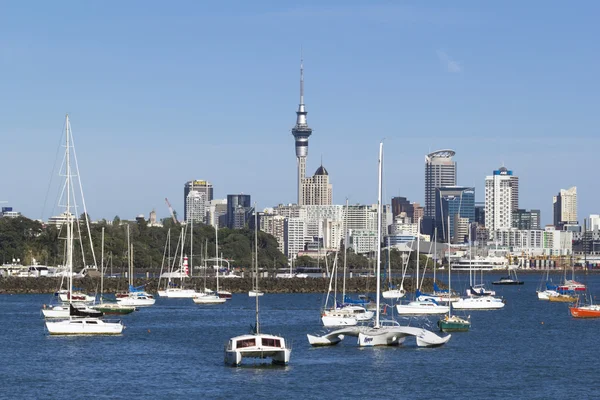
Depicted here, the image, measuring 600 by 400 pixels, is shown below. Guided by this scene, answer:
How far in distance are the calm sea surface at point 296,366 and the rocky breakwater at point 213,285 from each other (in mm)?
47535

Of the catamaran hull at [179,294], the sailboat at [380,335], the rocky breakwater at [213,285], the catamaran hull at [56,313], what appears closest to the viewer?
the sailboat at [380,335]

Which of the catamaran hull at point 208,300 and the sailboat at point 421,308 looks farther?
the catamaran hull at point 208,300

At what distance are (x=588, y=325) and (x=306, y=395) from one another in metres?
43.6

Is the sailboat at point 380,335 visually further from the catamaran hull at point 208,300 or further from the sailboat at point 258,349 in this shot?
the catamaran hull at point 208,300

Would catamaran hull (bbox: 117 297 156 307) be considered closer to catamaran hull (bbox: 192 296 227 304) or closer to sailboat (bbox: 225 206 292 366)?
catamaran hull (bbox: 192 296 227 304)

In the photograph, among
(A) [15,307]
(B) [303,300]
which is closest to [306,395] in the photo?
(A) [15,307]

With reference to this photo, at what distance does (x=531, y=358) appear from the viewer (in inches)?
2462

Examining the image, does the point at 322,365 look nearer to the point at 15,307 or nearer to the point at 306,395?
the point at 306,395

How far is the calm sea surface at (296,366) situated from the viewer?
161 ft

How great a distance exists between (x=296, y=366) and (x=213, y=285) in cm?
9142

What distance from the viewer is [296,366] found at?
184 ft

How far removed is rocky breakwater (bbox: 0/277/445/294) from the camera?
133 metres

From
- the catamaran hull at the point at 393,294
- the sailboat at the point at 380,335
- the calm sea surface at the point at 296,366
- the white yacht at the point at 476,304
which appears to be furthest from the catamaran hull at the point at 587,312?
the sailboat at the point at 380,335

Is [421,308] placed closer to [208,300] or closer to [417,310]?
[417,310]
